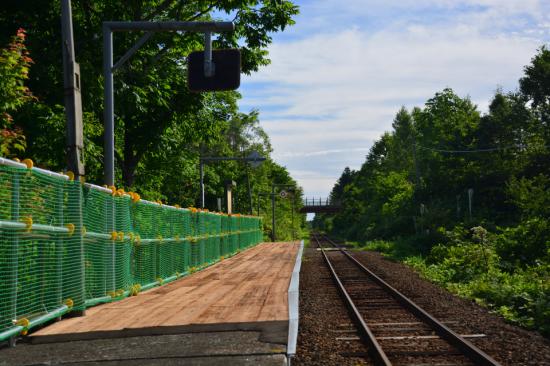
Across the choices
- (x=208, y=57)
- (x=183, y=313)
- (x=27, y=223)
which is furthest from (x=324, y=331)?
(x=208, y=57)

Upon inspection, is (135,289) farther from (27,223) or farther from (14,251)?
(14,251)

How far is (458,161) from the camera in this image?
51.0m

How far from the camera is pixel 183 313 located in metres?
8.08

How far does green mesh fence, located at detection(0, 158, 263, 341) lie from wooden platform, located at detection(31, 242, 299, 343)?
278mm

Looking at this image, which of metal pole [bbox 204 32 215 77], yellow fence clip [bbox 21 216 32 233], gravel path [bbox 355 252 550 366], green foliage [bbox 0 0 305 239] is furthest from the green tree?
yellow fence clip [bbox 21 216 32 233]

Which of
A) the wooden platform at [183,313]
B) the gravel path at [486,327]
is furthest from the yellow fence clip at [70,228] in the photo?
the gravel path at [486,327]

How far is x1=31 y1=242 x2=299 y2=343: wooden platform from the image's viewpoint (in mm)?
6891

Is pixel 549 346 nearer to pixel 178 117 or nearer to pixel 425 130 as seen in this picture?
pixel 178 117

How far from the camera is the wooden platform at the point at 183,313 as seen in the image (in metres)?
6.89

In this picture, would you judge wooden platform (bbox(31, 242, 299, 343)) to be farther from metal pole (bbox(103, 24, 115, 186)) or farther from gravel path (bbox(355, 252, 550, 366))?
gravel path (bbox(355, 252, 550, 366))

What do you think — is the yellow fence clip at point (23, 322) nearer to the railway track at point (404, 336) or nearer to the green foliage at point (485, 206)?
the railway track at point (404, 336)

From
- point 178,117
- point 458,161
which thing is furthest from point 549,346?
point 458,161

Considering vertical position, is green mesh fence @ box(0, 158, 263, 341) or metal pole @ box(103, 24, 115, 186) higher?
metal pole @ box(103, 24, 115, 186)

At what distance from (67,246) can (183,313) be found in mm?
1672
